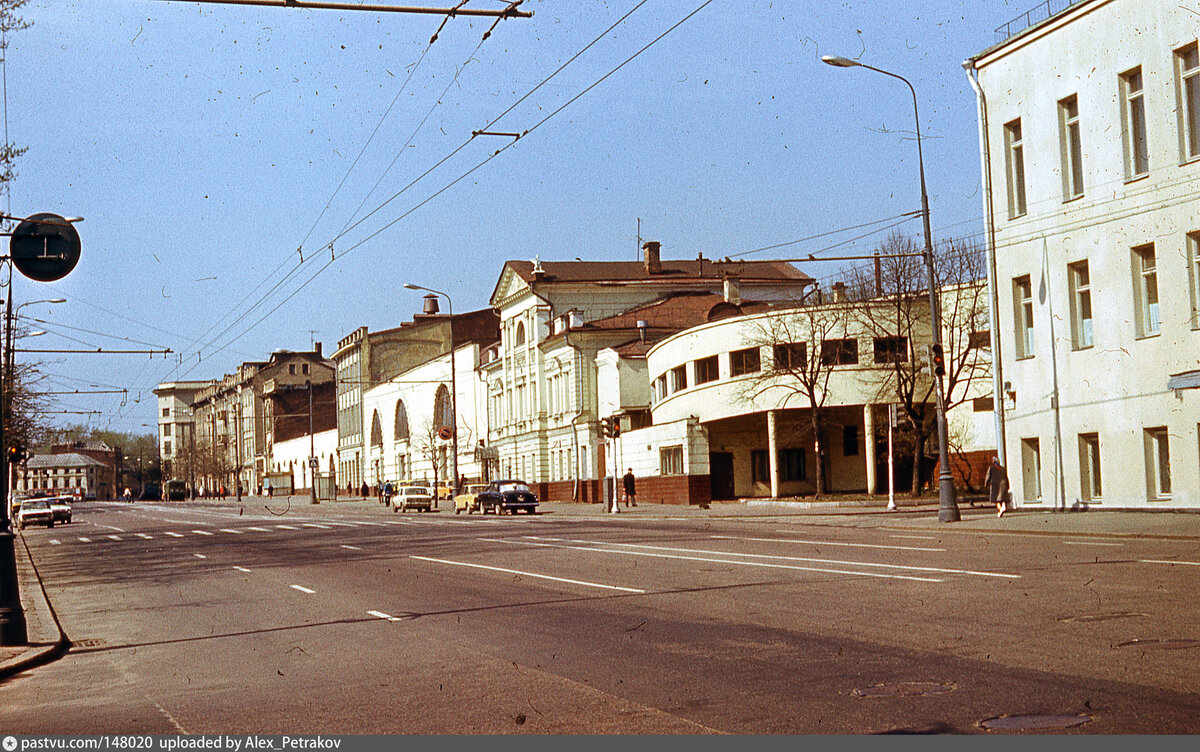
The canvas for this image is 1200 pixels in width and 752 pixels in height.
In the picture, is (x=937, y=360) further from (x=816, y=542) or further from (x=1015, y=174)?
(x=816, y=542)

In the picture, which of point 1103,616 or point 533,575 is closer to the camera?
point 1103,616

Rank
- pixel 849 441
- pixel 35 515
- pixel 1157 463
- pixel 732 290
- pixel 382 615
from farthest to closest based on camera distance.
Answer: pixel 732 290, pixel 35 515, pixel 849 441, pixel 1157 463, pixel 382 615

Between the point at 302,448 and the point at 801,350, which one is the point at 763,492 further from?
the point at 302,448

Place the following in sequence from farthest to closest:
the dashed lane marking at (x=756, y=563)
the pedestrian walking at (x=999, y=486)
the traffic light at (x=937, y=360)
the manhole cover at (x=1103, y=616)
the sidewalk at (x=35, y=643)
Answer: the pedestrian walking at (x=999, y=486) → the traffic light at (x=937, y=360) → the dashed lane marking at (x=756, y=563) → the sidewalk at (x=35, y=643) → the manhole cover at (x=1103, y=616)

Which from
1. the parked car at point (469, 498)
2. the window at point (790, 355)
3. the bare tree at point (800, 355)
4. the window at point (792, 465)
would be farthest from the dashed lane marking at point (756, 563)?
the window at point (792, 465)

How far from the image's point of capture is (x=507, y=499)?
54.0 meters

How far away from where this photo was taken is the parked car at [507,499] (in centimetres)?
5394

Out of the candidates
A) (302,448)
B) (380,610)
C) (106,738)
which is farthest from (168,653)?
(302,448)

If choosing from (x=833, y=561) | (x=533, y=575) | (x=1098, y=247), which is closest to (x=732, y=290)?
(x=1098, y=247)

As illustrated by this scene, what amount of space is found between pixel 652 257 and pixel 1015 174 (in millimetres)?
47177

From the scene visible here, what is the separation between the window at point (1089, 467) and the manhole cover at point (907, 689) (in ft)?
87.7

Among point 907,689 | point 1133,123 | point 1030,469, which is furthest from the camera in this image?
point 1030,469

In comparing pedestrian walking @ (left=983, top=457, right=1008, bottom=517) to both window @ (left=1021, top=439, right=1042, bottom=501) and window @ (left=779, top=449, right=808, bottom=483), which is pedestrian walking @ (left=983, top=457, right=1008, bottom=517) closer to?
window @ (left=1021, top=439, right=1042, bottom=501)

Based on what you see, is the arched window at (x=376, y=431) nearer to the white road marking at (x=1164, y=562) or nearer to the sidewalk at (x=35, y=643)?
the sidewalk at (x=35, y=643)
